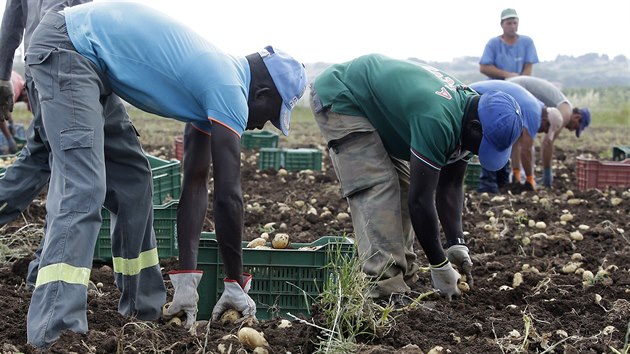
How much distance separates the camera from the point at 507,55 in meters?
9.27

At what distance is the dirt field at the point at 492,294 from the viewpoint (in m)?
3.20

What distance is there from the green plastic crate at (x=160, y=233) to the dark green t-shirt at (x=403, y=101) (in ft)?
3.35

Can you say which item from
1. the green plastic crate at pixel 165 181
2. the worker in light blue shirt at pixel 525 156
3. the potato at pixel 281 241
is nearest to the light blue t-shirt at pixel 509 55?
the worker in light blue shirt at pixel 525 156

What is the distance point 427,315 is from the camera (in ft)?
12.6

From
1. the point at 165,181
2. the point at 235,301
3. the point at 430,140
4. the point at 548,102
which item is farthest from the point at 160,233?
the point at 548,102

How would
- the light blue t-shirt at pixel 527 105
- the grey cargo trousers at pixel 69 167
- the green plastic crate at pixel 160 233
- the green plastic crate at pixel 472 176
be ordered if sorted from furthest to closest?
the green plastic crate at pixel 472 176 → the light blue t-shirt at pixel 527 105 → the green plastic crate at pixel 160 233 → the grey cargo trousers at pixel 69 167

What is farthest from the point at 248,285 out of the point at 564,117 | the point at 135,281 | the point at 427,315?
the point at 564,117

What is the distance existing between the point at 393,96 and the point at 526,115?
3571mm

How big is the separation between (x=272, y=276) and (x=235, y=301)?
1.14 ft

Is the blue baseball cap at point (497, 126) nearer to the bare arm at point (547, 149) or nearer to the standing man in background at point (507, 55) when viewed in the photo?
the bare arm at point (547, 149)

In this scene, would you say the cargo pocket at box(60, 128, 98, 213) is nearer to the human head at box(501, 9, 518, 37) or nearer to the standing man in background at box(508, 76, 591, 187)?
the standing man in background at box(508, 76, 591, 187)

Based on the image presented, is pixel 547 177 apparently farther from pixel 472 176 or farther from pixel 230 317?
pixel 230 317

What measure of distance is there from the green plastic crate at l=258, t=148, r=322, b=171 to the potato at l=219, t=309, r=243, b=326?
229 inches

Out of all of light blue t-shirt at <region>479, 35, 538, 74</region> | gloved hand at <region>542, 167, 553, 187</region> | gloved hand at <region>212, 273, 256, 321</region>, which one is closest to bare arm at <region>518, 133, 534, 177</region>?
gloved hand at <region>542, 167, 553, 187</region>
